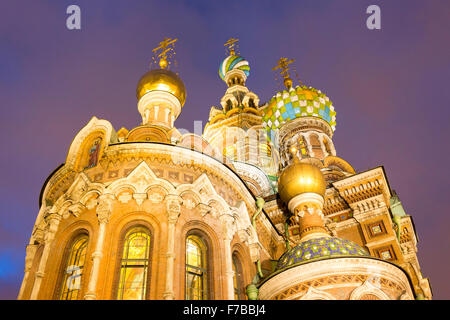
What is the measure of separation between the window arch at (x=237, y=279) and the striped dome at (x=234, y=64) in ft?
79.5

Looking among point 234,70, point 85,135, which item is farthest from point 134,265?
point 234,70

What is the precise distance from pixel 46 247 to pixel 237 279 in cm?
431

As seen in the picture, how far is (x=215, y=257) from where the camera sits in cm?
977

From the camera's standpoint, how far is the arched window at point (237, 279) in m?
10.2

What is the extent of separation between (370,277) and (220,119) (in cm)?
2108

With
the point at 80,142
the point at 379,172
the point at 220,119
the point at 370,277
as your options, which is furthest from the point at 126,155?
the point at 220,119

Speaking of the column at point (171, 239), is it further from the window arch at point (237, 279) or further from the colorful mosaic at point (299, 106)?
the colorful mosaic at point (299, 106)

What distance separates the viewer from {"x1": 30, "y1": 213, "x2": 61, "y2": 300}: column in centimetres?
892

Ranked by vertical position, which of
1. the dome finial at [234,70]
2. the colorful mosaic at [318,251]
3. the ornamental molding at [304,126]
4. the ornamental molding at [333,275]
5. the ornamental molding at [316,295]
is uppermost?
the dome finial at [234,70]

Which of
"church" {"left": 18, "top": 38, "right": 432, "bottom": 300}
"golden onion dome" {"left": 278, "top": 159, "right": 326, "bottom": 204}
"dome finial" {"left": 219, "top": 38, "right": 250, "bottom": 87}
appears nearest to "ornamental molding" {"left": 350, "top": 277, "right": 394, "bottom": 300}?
"church" {"left": 18, "top": 38, "right": 432, "bottom": 300}

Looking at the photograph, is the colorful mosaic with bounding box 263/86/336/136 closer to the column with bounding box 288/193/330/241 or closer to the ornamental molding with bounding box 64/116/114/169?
the column with bounding box 288/193/330/241

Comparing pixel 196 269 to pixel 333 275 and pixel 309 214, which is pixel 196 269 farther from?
pixel 309 214

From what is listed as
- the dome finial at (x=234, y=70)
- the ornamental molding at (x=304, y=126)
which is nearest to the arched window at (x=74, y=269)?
the ornamental molding at (x=304, y=126)

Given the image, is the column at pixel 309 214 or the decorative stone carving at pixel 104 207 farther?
the column at pixel 309 214
